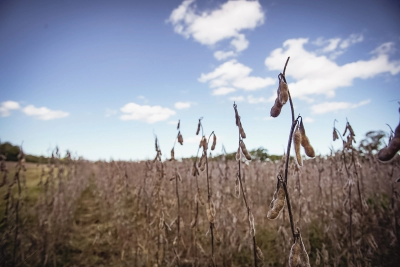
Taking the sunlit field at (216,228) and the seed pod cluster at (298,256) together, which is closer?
the seed pod cluster at (298,256)

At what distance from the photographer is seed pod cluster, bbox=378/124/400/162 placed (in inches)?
30.0

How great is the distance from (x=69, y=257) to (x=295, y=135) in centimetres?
456

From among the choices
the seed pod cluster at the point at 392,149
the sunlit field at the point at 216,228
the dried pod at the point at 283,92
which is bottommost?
the sunlit field at the point at 216,228

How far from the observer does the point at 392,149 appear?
0.79m

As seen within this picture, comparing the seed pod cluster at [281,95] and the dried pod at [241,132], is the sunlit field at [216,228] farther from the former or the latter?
the seed pod cluster at [281,95]

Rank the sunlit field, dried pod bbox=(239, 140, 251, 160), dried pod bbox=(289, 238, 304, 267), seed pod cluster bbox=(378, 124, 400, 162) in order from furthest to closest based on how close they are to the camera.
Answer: the sunlit field → dried pod bbox=(239, 140, 251, 160) → dried pod bbox=(289, 238, 304, 267) → seed pod cluster bbox=(378, 124, 400, 162)

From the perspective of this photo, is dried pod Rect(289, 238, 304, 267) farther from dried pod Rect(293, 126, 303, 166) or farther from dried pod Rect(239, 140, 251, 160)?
dried pod Rect(239, 140, 251, 160)

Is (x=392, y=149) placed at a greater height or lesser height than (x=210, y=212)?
greater

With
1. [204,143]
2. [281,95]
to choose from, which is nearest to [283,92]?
[281,95]

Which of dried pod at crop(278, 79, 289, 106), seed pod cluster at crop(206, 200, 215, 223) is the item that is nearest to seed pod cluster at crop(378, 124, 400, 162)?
dried pod at crop(278, 79, 289, 106)

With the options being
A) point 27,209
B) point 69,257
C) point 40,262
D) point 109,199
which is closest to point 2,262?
point 40,262

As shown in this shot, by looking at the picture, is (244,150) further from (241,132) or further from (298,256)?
(298,256)

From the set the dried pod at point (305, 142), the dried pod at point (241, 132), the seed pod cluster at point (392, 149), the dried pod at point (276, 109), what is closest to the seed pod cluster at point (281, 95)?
the dried pod at point (276, 109)

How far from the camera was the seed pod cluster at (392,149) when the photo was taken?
0.76 metres
